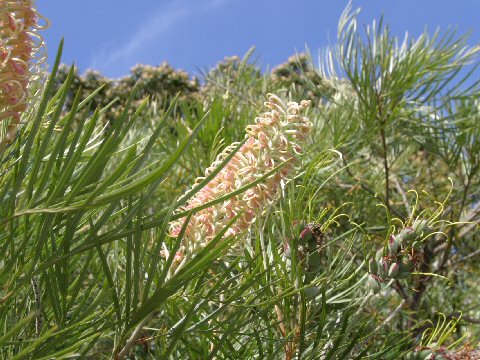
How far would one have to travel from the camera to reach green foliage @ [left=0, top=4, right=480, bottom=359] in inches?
15.6

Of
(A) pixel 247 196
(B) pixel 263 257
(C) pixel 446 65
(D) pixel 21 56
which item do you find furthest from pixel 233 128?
(D) pixel 21 56

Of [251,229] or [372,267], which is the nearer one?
[372,267]

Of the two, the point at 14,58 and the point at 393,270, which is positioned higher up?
the point at 14,58

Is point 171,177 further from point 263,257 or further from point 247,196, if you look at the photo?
point 247,196

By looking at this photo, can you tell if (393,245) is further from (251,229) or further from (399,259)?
(251,229)

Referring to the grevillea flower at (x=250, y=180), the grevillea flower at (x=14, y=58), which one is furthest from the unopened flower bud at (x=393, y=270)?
the grevillea flower at (x=14, y=58)

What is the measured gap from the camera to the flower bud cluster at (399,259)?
61 cm

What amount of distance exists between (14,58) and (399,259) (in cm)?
37

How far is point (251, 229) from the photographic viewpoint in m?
0.73

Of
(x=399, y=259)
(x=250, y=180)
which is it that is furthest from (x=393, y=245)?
(x=250, y=180)

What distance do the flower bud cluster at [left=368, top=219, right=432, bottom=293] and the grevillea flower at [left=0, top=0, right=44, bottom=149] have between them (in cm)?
34

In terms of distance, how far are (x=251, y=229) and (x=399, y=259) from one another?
17cm

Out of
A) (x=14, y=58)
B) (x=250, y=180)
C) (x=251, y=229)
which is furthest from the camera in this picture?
(x=251, y=229)

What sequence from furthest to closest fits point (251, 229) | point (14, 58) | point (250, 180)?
point (251, 229), point (250, 180), point (14, 58)
